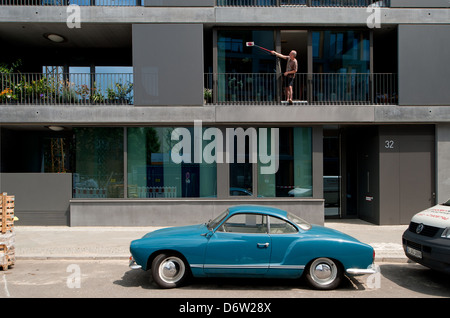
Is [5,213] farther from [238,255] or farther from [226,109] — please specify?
[226,109]

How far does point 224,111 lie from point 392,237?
6.56 m

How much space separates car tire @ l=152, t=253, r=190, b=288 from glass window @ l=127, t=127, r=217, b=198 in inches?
234

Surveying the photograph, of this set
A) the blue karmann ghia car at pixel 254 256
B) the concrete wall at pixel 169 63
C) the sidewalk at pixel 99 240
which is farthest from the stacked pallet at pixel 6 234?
the concrete wall at pixel 169 63

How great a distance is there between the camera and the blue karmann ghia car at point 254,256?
5.58m

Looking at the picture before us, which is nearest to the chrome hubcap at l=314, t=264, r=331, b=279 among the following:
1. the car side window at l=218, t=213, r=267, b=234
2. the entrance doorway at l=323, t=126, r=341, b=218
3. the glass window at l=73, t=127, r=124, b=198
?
the car side window at l=218, t=213, r=267, b=234

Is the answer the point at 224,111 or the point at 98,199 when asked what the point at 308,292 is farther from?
the point at 98,199

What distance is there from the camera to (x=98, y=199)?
11.5 metres

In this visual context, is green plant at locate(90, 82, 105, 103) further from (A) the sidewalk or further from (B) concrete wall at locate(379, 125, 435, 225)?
(B) concrete wall at locate(379, 125, 435, 225)

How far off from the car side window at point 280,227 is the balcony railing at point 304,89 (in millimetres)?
6600

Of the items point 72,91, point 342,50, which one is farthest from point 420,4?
point 72,91

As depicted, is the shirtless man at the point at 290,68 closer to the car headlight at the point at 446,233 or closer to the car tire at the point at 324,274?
the car headlight at the point at 446,233

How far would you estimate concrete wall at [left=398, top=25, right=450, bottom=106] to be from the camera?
455 inches
